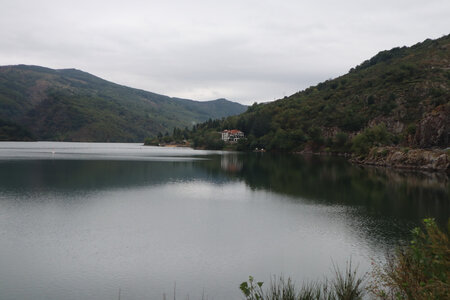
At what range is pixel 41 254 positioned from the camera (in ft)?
64.6

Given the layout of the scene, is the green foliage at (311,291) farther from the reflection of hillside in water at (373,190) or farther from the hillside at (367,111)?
the hillside at (367,111)

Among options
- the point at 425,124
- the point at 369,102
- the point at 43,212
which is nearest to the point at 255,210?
the point at 43,212

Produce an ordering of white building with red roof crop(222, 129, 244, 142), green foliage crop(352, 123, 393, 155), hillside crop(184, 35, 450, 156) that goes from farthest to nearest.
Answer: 1. white building with red roof crop(222, 129, 244, 142)
2. hillside crop(184, 35, 450, 156)
3. green foliage crop(352, 123, 393, 155)

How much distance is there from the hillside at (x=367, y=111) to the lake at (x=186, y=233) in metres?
58.7

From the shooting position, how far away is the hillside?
104 m

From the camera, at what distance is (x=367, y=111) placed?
5212 inches

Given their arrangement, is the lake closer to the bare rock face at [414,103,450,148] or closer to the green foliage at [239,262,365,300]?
the green foliage at [239,262,365,300]

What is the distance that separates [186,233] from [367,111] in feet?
404

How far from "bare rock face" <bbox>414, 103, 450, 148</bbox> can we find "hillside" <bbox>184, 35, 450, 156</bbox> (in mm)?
264

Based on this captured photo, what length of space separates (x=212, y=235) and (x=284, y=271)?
756 centimetres

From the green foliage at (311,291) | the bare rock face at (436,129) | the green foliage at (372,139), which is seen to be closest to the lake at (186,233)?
the green foliage at (311,291)

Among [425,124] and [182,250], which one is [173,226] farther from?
[425,124]

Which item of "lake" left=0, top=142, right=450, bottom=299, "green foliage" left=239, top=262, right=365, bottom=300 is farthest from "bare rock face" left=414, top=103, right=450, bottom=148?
"green foliage" left=239, top=262, right=365, bottom=300

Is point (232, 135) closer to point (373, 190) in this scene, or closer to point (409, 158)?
point (409, 158)
